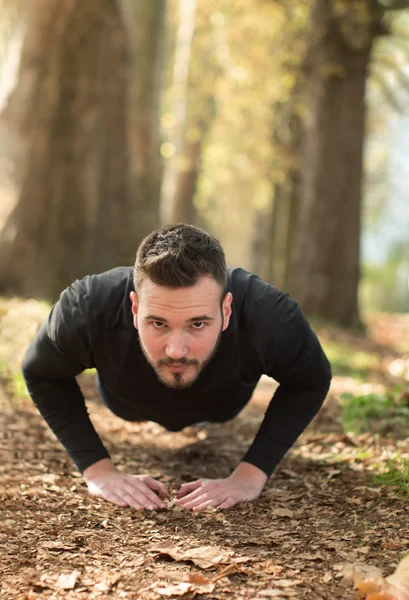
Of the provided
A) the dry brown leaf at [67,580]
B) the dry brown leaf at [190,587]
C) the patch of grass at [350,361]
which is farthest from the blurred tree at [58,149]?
the dry brown leaf at [190,587]

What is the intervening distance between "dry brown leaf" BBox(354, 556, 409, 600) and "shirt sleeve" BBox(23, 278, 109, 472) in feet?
6.17

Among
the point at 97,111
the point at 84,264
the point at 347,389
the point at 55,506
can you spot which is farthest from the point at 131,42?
the point at 55,506

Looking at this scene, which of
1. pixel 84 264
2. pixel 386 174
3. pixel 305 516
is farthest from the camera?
pixel 386 174

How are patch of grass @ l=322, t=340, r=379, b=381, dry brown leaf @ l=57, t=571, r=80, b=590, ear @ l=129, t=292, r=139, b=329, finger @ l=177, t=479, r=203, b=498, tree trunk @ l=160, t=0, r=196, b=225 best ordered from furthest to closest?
tree trunk @ l=160, t=0, r=196, b=225
patch of grass @ l=322, t=340, r=379, b=381
finger @ l=177, t=479, r=203, b=498
ear @ l=129, t=292, r=139, b=329
dry brown leaf @ l=57, t=571, r=80, b=590

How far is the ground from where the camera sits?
2.82 meters

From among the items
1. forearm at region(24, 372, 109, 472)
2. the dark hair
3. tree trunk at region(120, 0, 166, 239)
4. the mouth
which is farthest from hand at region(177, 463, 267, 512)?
tree trunk at region(120, 0, 166, 239)

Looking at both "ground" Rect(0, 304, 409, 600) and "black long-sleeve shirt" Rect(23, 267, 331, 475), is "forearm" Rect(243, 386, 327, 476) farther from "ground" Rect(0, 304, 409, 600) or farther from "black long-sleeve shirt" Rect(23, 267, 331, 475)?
"ground" Rect(0, 304, 409, 600)

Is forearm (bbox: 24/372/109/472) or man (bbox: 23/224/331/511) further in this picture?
forearm (bbox: 24/372/109/472)

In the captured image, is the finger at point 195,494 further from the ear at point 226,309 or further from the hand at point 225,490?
the ear at point 226,309

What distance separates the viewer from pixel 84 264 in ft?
32.3

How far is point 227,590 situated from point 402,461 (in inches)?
75.5

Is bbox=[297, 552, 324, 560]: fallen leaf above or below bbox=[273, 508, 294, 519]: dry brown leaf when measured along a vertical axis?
above

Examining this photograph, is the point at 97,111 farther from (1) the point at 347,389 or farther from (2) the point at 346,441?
(2) the point at 346,441

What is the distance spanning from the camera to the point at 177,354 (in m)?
3.38
